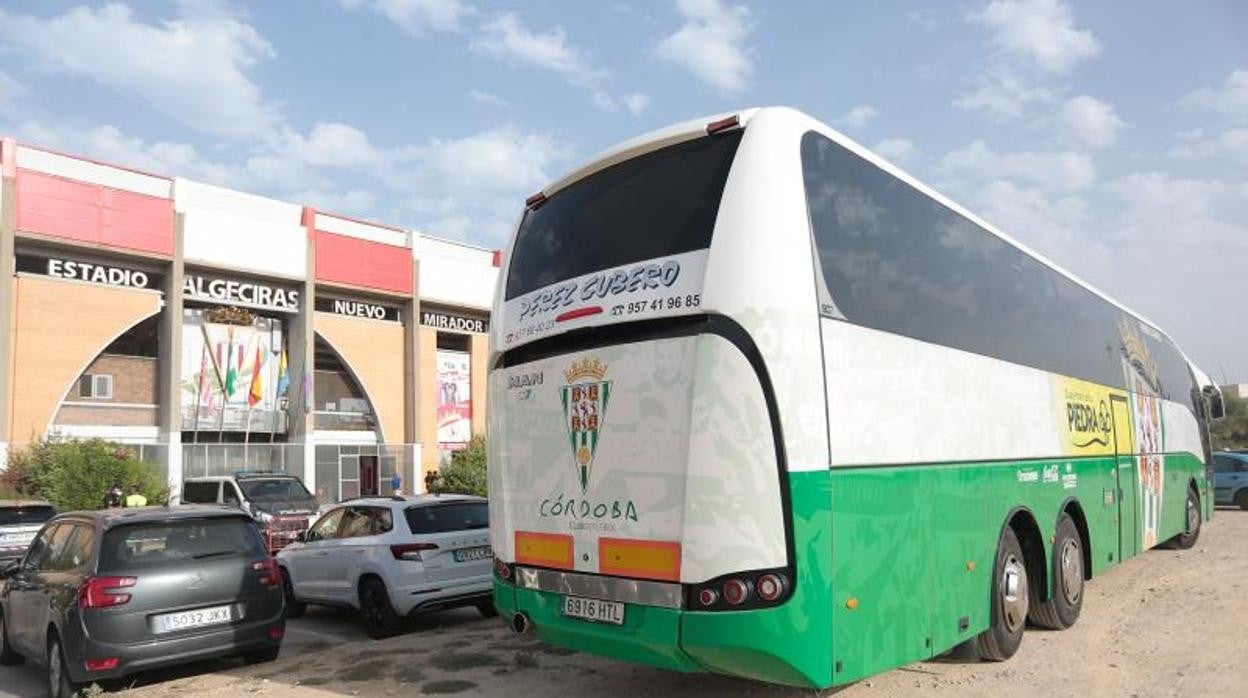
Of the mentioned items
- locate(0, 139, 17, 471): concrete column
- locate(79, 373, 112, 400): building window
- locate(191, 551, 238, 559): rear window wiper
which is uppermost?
locate(0, 139, 17, 471): concrete column

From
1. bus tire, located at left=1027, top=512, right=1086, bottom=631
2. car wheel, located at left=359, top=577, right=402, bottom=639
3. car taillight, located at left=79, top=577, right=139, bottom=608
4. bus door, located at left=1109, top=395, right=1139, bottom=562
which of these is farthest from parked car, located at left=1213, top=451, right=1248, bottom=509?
car taillight, located at left=79, top=577, right=139, bottom=608

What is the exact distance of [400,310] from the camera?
1688 inches

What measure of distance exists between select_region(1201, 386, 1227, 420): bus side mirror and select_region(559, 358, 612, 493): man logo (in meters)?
15.5

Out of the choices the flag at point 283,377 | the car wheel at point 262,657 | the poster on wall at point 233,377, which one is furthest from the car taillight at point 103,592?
the flag at point 283,377

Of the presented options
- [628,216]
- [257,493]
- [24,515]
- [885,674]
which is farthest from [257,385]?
[628,216]

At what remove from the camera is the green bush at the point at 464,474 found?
31.1 metres

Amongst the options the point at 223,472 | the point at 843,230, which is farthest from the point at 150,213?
the point at 843,230

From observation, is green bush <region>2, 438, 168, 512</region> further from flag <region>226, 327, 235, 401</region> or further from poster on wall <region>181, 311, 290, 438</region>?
flag <region>226, 327, 235, 401</region>

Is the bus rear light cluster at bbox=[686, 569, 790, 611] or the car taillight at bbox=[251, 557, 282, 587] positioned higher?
the bus rear light cluster at bbox=[686, 569, 790, 611]

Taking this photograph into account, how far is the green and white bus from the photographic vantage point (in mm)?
4918

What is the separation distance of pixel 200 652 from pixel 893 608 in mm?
5829

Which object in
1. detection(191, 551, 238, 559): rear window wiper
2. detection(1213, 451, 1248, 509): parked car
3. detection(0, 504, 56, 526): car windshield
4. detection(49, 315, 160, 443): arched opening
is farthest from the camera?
detection(49, 315, 160, 443): arched opening

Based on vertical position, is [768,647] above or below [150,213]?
below

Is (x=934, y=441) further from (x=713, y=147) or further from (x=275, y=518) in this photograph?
(x=275, y=518)
